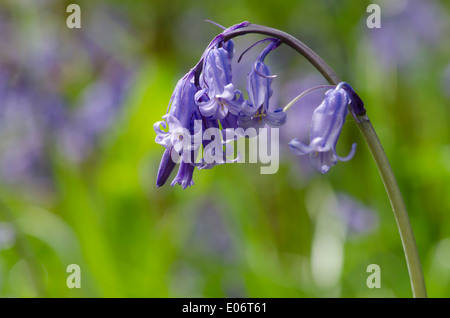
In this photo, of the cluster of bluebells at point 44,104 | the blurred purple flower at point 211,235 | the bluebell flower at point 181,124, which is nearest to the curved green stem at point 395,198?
the bluebell flower at point 181,124

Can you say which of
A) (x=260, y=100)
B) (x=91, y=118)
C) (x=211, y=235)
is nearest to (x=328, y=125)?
(x=260, y=100)

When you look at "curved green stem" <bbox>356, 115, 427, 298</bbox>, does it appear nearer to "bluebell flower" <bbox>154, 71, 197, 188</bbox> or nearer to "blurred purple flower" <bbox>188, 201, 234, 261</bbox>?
"bluebell flower" <bbox>154, 71, 197, 188</bbox>

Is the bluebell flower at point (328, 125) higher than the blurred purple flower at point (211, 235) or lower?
lower

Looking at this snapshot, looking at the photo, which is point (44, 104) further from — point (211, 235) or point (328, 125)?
point (328, 125)

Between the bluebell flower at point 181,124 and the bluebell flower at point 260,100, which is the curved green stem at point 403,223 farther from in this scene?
the bluebell flower at point 181,124

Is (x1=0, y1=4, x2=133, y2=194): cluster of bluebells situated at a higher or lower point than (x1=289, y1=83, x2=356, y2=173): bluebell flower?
higher

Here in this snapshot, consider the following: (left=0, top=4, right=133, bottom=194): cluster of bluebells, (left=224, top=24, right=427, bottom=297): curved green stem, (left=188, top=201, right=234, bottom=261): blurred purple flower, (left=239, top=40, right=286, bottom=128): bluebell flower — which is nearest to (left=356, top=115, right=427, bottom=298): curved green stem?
(left=224, top=24, right=427, bottom=297): curved green stem
